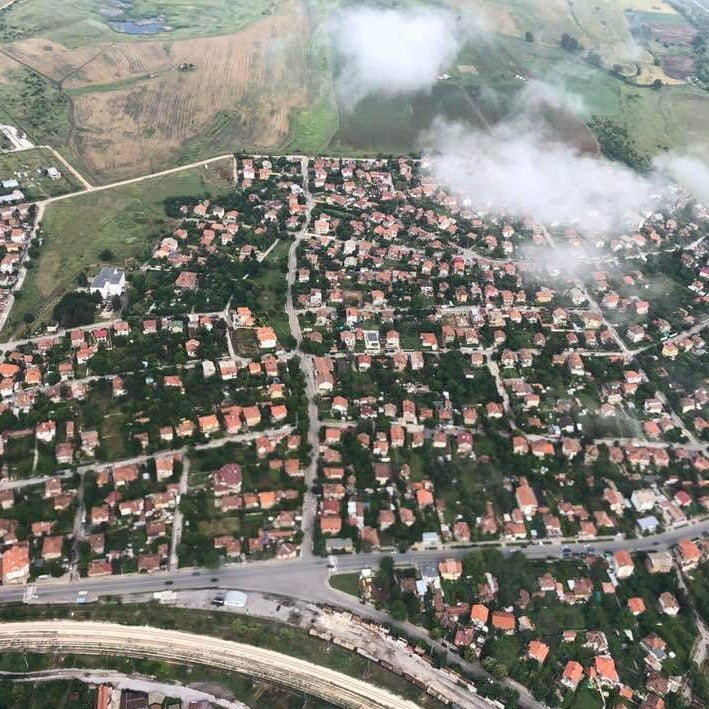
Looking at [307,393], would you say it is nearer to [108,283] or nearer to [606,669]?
[108,283]

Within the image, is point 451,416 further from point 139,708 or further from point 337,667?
point 139,708

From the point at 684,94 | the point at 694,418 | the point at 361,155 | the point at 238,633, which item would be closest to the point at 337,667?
the point at 238,633

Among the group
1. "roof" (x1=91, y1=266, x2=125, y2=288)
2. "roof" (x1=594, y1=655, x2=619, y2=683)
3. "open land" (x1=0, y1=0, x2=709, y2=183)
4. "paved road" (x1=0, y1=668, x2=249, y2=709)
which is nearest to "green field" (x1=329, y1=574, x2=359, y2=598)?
"paved road" (x1=0, y1=668, x2=249, y2=709)

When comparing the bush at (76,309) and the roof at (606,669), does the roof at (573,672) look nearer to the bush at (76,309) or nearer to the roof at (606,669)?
the roof at (606,669)

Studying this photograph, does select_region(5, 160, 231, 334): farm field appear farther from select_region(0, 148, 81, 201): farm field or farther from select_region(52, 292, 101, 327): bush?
select_region(0, 148, 81, 201): farm field

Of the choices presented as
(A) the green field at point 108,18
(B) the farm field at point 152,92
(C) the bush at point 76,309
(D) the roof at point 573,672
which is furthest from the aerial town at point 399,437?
(A) the green field at point 108,18
